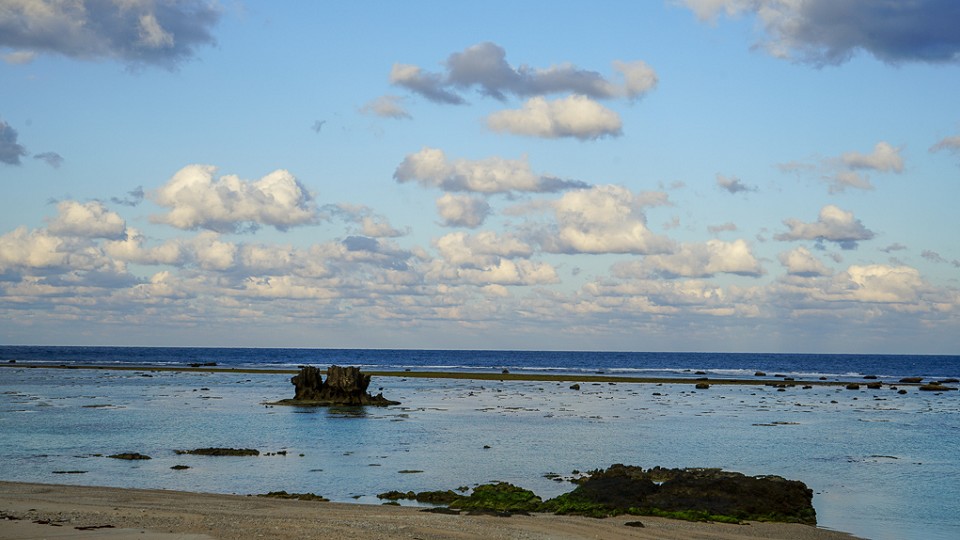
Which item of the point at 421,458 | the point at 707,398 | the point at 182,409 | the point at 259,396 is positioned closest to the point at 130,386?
the point at 259,396

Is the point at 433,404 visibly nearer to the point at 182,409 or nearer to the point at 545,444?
the point at 182,409

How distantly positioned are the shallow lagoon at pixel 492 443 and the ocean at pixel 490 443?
0.12m

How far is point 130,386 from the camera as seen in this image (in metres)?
105

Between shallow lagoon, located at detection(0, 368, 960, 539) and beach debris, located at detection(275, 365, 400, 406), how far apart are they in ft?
12.5

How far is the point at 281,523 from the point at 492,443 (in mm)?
25218

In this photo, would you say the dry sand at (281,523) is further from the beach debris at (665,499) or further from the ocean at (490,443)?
the ocean at (490,443)

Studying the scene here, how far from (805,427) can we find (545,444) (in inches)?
872

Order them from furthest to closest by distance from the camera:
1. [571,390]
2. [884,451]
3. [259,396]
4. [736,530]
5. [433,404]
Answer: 1. [571,390]
2. [259,396]
3. [433,404]
4. [884,451]
5. [736,530]

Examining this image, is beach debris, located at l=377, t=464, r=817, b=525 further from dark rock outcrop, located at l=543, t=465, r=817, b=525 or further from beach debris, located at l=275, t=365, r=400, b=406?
beach debris, located at l=275, t=365, r=400, b=406

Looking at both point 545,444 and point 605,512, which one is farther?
point 545,444

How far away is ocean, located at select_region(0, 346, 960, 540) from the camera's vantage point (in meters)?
35.5

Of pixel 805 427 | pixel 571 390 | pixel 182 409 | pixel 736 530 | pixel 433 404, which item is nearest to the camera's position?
pixel 736 530

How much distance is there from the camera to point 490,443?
164 feet

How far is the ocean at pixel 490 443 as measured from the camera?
35.5 meters
